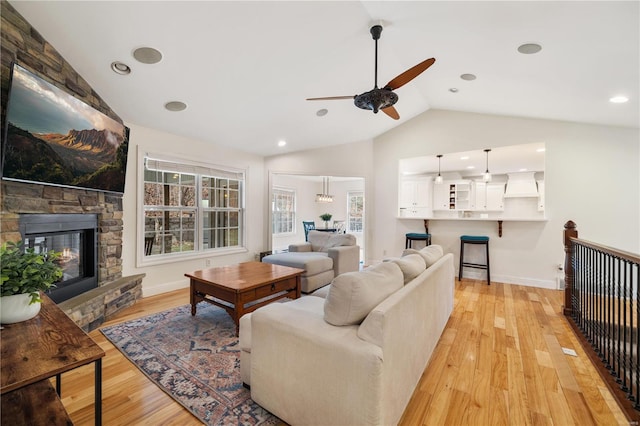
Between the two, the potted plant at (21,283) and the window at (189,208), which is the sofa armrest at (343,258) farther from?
the potted plant at (21,283)

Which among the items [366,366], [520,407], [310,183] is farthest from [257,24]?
[310,183]

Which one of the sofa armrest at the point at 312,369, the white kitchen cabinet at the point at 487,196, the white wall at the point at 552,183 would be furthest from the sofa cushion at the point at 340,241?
the white kitchen cabinet at the point at 487,196

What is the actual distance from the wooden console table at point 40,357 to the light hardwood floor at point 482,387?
0.44 meters

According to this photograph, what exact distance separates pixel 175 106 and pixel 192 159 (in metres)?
1.08

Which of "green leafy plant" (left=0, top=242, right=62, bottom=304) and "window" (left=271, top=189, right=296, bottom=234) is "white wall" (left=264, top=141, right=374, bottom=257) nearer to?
"window" (left=271, top=189, right=296, bottom=234)

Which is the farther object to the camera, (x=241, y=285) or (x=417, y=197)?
(x=417, y=197)

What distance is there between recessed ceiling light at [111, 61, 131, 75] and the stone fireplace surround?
1.31 metres

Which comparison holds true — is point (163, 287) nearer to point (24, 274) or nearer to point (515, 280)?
point (24, 274)

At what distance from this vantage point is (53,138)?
2471 millimetres

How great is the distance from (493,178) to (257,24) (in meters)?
6.76

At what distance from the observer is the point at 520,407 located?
1815 millimetres

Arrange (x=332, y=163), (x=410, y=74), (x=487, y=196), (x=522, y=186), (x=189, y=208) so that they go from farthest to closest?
(x=487, y=196) → (x=522, y=186) → (x=332, y=163) → (x=189, y=208) → (x=410, y=74)

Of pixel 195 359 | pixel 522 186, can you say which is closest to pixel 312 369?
pixel 195 359

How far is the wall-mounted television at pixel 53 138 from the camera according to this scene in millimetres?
2164
